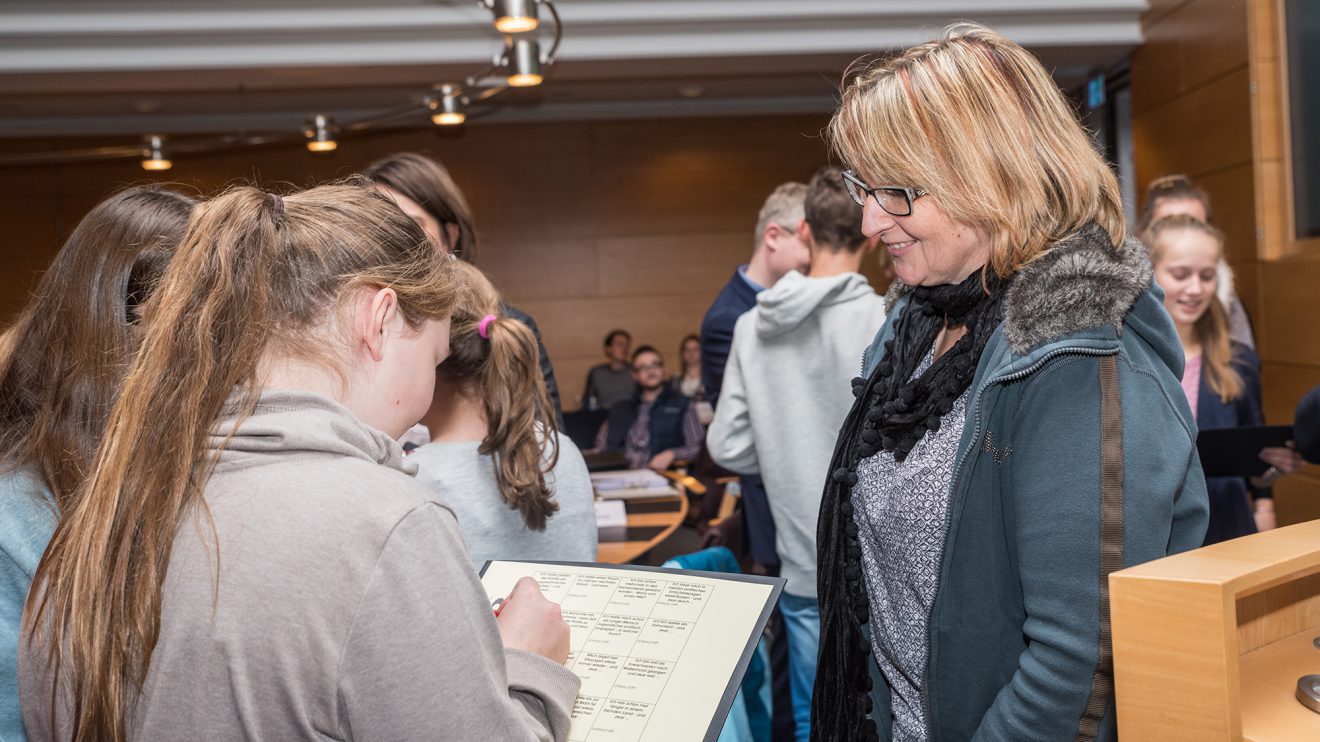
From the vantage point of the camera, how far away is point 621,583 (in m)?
1.31

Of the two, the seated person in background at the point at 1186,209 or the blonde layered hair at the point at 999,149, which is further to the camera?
the seated person in background at the point at 1186,209

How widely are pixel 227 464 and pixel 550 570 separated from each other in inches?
22.6

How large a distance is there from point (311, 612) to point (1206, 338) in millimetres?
2712

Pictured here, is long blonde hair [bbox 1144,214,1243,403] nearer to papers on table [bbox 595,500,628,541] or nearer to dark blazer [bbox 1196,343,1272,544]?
dark blazer [bbox 1196,343,1272,544]

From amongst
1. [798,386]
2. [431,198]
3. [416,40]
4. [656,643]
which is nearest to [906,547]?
[656,643]

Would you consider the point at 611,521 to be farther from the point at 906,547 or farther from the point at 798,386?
the point at 906,547

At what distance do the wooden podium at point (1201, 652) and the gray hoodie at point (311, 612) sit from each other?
0.58 meters

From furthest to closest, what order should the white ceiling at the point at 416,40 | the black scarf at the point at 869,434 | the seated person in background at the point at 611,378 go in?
the seated person in background at the point at 611,378 → the white ceiling at the point at 416,40 → the black scarf at the point at 869,434

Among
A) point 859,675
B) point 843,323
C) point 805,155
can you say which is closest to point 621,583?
point 859,675

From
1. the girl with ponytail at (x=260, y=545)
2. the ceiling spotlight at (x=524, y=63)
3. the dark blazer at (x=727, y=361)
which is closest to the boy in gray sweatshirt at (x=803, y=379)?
the dark blazer at (x=727, y=361)

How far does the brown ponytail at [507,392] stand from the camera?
5.93 feet

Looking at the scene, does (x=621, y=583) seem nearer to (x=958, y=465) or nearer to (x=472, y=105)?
(x=958, y=465)

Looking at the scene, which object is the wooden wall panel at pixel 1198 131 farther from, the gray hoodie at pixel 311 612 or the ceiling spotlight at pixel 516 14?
the gray hoodie at pixel 311 612

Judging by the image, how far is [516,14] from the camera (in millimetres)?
3799
